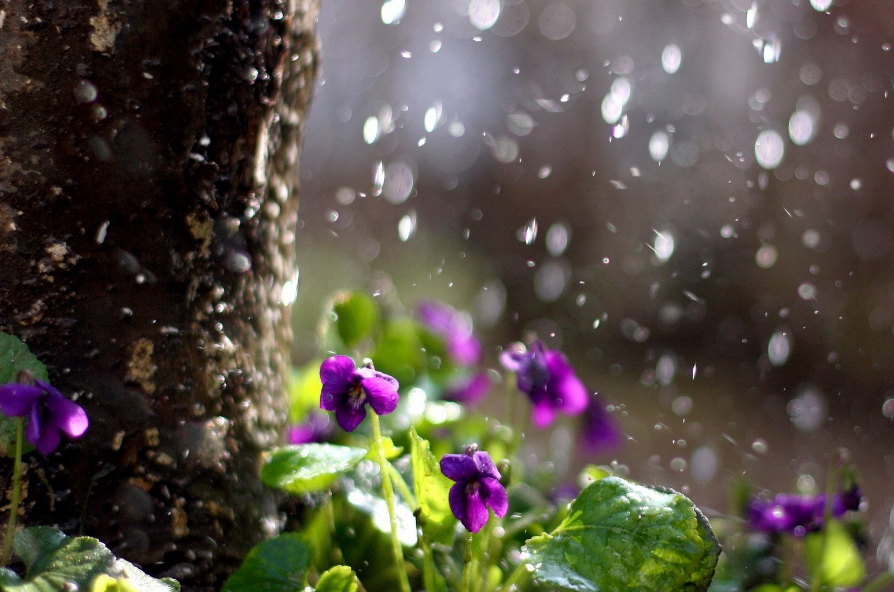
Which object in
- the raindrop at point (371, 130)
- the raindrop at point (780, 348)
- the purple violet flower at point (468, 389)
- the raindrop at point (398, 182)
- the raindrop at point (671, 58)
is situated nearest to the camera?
the purple violet flower at point (468, 389)

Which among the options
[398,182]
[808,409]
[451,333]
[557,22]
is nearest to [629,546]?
[451,333]

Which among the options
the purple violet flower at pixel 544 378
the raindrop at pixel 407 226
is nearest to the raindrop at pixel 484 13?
the raindrop at pixel 407 226

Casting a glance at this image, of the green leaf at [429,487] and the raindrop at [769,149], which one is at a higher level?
the raindrop at [769,149]

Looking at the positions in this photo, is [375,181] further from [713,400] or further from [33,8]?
[33,8]

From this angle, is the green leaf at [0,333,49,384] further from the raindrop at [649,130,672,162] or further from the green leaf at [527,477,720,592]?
the raindrop at [649,130,672,162]

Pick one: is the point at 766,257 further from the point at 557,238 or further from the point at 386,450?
the point at 386,450

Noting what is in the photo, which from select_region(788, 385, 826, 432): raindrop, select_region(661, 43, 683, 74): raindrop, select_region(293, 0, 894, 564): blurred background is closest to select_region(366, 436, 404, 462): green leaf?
select_region(293, 0, 894, 564): blurred background

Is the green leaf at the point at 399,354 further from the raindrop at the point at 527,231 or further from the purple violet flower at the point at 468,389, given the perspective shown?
the raindrop at the point at 527,231
